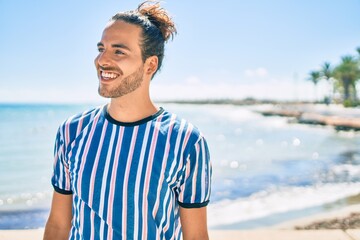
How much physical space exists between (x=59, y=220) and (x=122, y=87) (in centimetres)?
55

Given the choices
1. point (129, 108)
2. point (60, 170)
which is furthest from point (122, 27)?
point (60, 170)

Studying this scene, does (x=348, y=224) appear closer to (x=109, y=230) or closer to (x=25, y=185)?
(x=109, y=230)

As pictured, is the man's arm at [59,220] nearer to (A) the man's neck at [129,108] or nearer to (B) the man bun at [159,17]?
(A) the man's neck at [129,108]

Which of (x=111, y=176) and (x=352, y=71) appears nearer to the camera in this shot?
(x=111, y=176)

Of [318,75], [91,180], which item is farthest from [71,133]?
[318,75]

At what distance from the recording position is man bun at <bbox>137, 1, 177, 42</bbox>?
1.62 metres

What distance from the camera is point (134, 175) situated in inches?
55.7

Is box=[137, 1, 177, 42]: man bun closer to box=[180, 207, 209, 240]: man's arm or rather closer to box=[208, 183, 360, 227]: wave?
box=[180, 207, 209, 240]: man's arm

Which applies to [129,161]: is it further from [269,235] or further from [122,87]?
[269,235]

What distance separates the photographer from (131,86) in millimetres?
1514

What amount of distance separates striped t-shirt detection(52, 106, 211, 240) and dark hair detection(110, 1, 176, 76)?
280 mm

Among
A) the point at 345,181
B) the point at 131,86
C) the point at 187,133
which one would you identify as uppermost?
the point at 131,86

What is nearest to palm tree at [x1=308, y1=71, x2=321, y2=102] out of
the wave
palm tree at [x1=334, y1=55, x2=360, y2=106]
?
palm tree at [x1=334, y1=55, x2=360, y2=106]

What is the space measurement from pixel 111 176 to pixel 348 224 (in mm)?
5107
